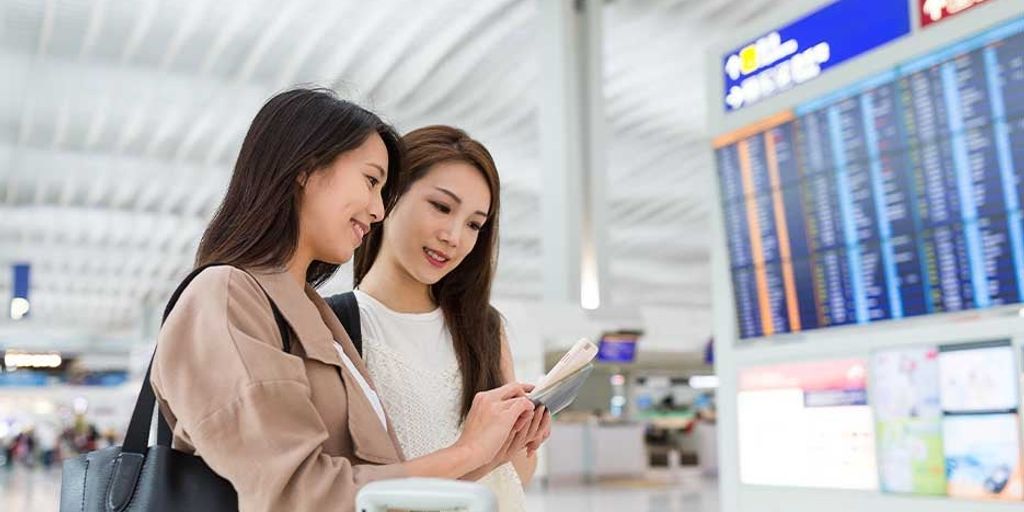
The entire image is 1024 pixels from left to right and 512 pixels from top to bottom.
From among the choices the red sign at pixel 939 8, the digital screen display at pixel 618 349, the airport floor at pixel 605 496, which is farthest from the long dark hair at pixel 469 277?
the digital screen display at pixel 618 349

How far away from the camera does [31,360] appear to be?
3284 centimetres

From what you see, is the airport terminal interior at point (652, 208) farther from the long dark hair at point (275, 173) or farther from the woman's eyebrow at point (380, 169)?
the woman's eyebrow at point (380, 169)

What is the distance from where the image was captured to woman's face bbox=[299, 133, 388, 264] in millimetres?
1460

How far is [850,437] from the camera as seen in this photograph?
11.9 ft

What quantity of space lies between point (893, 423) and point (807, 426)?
1.38 ft

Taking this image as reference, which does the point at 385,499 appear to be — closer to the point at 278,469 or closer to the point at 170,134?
the point at 278,469

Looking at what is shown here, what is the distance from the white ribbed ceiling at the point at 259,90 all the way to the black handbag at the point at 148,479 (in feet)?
27.2

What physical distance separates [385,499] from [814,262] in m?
3.12

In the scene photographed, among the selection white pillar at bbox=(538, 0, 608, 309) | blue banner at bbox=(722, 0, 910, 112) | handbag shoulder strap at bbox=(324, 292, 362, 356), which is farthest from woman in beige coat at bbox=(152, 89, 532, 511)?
white pillar at bbox=(538, 0, 608, 309)

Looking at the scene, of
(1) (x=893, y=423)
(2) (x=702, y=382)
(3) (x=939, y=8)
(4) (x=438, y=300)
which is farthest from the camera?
(2) (x=702, y=382)

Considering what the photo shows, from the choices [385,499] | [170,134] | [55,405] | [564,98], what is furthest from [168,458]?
[55,405]

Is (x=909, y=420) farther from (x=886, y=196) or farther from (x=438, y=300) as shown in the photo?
(x=438, y=300)

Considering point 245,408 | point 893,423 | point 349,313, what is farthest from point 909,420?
point 245,408

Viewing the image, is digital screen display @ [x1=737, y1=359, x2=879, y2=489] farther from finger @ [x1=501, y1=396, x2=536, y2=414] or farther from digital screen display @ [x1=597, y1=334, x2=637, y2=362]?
digital screen display @ [x1=597, y1=334, x2=637, y2=362]
